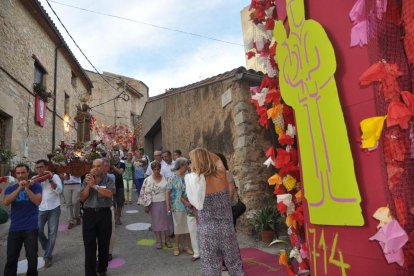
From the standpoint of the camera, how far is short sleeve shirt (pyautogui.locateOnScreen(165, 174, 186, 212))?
20.3ft

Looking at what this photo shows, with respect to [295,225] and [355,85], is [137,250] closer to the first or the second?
[295,225]

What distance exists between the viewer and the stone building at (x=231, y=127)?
23.3 feet

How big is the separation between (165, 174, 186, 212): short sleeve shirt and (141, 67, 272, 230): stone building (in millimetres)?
1493

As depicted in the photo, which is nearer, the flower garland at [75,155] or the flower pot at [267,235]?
the flower pot at [267,235]

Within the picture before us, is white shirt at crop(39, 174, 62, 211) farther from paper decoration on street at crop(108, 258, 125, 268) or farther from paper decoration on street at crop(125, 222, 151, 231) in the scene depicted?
paper decoration on street at crop(125, 222, 151, 231)

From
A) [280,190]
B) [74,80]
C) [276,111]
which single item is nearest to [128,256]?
[280,190]

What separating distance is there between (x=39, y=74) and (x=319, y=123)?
46.5 ft

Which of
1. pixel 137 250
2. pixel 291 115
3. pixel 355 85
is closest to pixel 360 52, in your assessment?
pixel 355 85

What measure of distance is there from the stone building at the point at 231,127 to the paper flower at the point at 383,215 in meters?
5.30

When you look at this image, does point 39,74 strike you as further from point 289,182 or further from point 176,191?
point 289,182

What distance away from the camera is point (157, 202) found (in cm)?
670

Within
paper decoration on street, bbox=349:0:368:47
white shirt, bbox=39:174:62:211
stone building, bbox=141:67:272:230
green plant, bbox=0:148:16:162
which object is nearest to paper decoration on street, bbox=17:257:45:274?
white shirt, bbox=39:174:62:211

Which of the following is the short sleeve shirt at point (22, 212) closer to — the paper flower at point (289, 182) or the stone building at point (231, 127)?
the paper flower at point (289, 182)

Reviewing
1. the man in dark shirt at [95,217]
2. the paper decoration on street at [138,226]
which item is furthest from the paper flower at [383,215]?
the paper decoration on street at [138,226]
